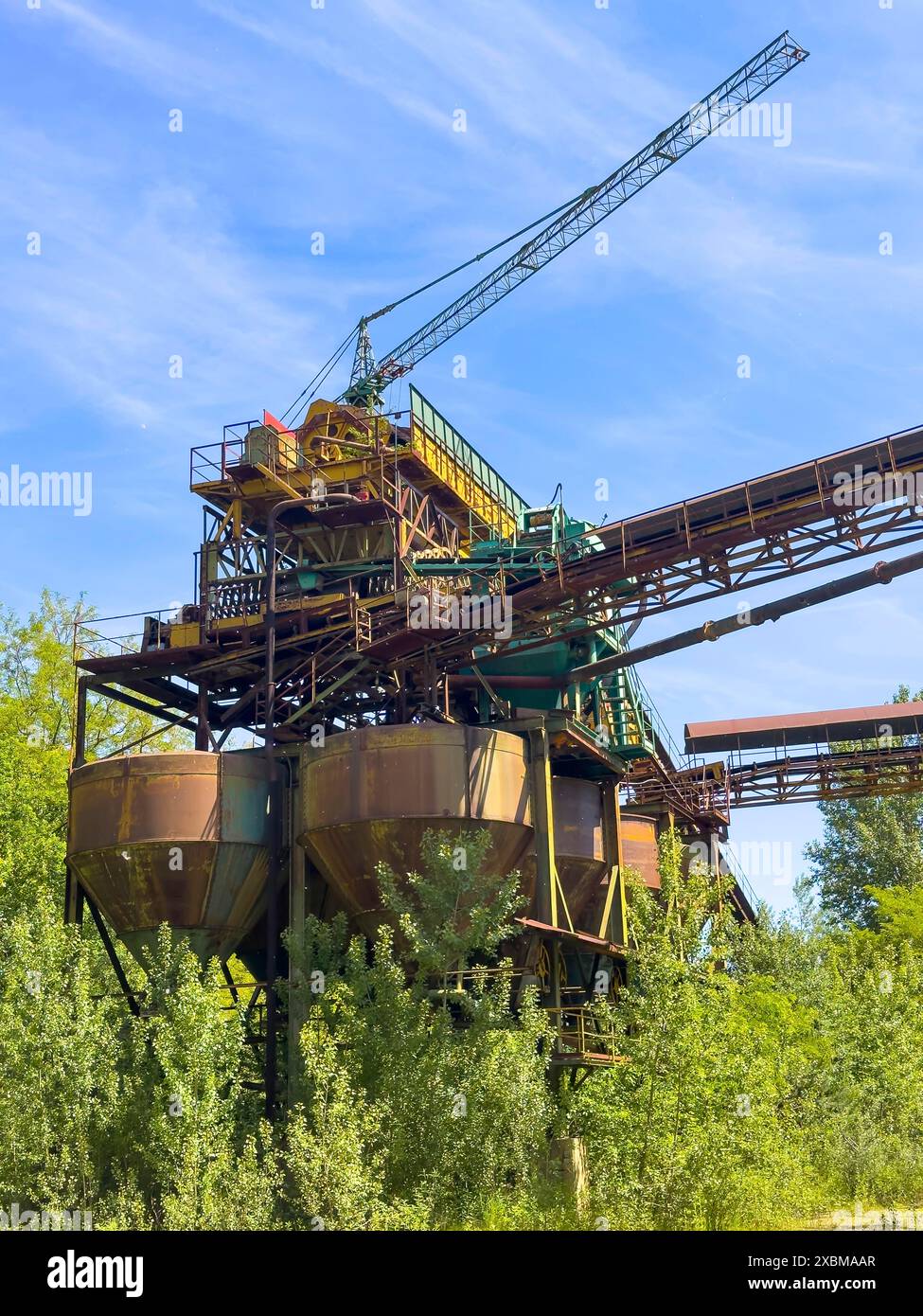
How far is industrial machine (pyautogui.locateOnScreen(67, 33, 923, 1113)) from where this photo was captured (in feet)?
95.8

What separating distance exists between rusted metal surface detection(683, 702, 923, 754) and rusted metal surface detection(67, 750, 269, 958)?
15.5 metres

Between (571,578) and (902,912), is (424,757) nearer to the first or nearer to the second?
(571,578)

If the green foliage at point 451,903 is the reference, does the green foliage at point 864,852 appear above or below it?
above

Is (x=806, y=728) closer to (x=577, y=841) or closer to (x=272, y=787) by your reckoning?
(x=577, y=841)

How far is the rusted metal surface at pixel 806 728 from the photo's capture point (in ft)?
135

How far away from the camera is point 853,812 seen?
2692 inches

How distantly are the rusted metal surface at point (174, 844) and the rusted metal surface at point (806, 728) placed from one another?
15.5 m

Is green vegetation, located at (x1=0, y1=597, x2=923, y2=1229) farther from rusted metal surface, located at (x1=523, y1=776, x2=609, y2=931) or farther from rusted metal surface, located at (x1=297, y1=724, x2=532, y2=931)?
rusted metal surface, located at (x1=523, y1=776, x2=609, y2=931)

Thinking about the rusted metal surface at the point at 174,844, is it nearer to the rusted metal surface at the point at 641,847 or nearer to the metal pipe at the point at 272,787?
the metal pipe at the point at 272,787

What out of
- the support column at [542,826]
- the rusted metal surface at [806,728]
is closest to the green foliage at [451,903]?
the support column at [542,826]

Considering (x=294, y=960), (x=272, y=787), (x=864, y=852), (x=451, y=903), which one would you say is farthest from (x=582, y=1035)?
(x=864, y=852)

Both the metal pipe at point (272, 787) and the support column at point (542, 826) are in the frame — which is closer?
the metal pipe at point (272, 787)
